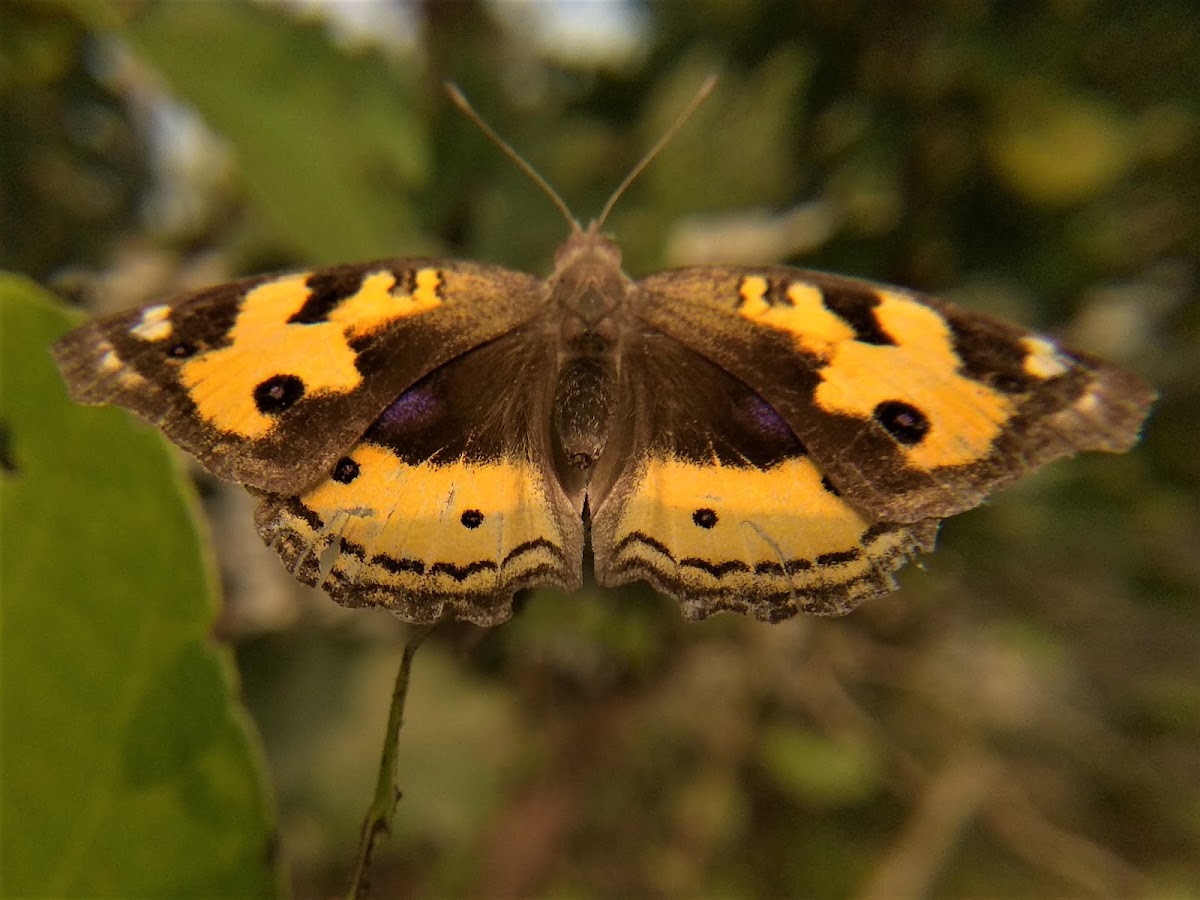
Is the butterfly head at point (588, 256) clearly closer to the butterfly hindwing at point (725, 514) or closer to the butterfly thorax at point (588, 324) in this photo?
the butterfly thorax at point (588, 324)

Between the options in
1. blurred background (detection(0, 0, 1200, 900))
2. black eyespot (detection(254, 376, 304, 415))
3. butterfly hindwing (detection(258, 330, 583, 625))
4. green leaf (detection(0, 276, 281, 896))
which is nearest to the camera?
green leaf (detection(0, 276, 281, 896))

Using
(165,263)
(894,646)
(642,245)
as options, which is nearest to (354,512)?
(642,245)

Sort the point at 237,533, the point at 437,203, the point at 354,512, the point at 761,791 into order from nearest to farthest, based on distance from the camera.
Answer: the point at 354,512 < the point at 437,203 < the point at 237,533 < the point at 761,791

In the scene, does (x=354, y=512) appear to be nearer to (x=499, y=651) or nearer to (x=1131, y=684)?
(x=499, y=651)

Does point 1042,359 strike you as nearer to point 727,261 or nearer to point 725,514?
point 725,514

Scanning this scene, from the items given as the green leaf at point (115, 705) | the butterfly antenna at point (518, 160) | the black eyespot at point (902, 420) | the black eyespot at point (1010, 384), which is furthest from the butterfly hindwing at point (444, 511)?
the black eyespot at point (1010, 384)

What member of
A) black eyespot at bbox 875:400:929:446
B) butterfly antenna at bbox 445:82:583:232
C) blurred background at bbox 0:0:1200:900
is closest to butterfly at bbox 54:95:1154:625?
black eyespot at bbox 875:400:929:446

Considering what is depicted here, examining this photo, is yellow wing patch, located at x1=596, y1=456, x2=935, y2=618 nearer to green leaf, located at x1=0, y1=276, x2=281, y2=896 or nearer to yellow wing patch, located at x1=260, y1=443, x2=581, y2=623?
yellow wing patch, located at x1=260, y1=443, x2=581, y2=623
